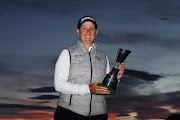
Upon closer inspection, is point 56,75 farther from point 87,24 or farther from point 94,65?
point 87,24

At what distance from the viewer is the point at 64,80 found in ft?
19.8

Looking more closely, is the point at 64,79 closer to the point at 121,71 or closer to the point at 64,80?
the point at 64,80

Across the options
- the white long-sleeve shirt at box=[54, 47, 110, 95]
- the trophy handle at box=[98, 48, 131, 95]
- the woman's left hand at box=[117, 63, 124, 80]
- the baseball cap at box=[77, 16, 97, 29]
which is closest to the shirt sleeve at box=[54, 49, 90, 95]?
the white long-sleeve shirt at box=[54, 47, 110, 95]

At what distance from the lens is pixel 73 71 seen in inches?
241

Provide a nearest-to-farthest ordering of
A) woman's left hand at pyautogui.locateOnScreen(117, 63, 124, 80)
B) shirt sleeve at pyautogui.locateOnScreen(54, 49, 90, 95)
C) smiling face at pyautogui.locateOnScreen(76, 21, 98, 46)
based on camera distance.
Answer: shirt sleeve at pyautogui.locateOnScreen(54, 49, 90, 95) → woman's left hand at pyautogui.locateOnScreen(117, 63, 124, 80) → smiling face at pyautogui.locateOnScreen(76, 21, 98, 46)

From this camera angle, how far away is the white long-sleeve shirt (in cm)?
565

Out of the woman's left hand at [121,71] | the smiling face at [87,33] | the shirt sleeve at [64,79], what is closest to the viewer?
the shirt sleeve at [64,79]

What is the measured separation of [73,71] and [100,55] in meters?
0.89

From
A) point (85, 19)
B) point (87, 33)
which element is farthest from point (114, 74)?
point (85, 19)

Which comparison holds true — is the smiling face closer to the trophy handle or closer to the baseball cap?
the baseball cap

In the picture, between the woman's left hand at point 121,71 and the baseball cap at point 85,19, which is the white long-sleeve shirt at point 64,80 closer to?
the baseball cap at point 85,19

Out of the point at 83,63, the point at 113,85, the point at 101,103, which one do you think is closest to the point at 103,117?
the point at 101,103

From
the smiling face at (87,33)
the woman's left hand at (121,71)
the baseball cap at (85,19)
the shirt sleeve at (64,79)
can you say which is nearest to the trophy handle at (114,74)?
the woman's left hand at (121,71)

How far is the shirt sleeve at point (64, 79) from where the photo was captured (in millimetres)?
5648
